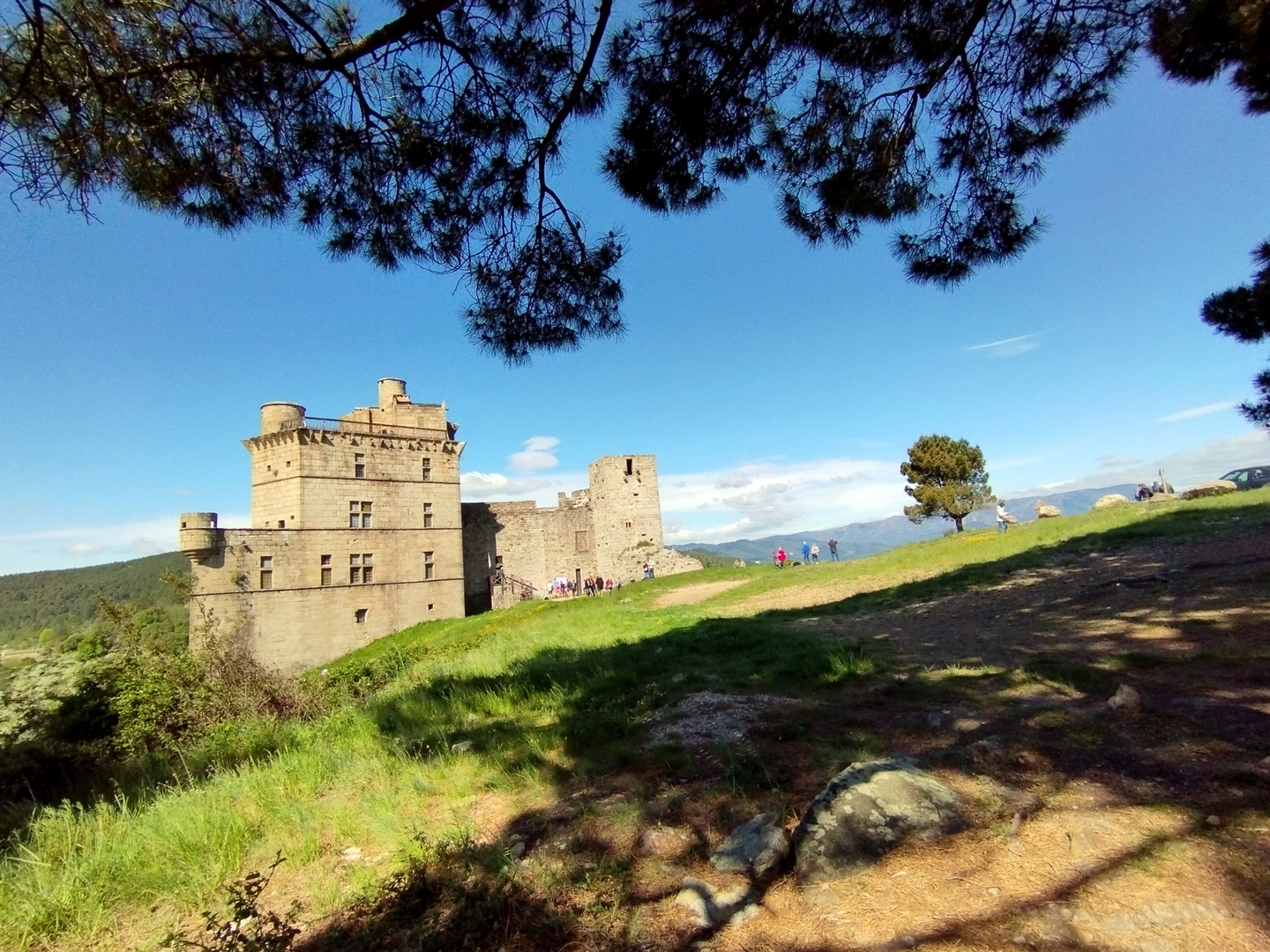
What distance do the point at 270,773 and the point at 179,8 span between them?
5261 millimetres

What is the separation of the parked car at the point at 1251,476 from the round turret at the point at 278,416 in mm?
36908

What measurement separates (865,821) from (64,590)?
329 feet

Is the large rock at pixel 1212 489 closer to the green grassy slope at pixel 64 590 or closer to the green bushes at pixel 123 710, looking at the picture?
the green bushes at pixel 123 710

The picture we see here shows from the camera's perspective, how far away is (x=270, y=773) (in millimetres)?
Answer: 4980

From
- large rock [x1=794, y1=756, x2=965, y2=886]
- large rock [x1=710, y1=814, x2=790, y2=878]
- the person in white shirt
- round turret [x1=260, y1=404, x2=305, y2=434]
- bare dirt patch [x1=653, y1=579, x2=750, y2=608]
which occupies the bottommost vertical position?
large rock [x1=710, y1=814, x2=790, y2=878]

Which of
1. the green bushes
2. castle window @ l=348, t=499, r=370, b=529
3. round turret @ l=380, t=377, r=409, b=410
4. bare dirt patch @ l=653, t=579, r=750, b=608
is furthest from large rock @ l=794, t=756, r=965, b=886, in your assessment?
round turret @ l=380, t=377, r=409, b=410

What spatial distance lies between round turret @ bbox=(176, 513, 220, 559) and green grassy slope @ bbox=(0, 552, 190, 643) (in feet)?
131

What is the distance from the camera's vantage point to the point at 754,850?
118 inches

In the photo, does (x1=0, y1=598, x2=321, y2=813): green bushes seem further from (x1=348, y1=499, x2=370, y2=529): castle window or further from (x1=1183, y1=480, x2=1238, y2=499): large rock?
(x1=1183, y1=480, x2=1238, y2=499): large rock

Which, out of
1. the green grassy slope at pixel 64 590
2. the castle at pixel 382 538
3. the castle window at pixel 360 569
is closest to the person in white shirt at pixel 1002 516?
the castle at pixel 382 538

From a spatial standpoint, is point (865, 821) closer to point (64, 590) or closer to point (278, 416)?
point (278, 416)

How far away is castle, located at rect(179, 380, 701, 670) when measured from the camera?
26766 millimetres

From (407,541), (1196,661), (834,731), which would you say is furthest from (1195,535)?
(407,541)

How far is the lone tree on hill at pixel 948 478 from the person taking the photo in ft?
132
